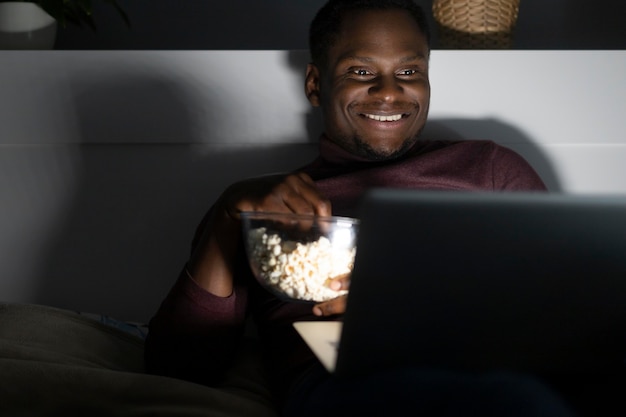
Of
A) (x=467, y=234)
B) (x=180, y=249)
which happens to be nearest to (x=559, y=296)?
(x=467, y=234)

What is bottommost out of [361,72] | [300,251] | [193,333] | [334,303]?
[193,333]

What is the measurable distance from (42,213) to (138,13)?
545mm

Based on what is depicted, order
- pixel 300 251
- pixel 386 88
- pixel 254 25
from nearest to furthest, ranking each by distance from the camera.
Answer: pixel 300 251 < pixel 386 88 < pixel 254 25

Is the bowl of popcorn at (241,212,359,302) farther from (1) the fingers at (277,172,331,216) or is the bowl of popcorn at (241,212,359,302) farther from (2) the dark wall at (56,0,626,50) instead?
(2) the dark wall at (56,0,626,50)

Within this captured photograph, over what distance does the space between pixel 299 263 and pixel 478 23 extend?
83cm

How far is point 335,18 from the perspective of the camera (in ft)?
4.73

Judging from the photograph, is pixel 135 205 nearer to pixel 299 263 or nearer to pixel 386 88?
pixel 386 88

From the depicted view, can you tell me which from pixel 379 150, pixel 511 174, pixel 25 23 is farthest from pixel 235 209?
pixel 25 23

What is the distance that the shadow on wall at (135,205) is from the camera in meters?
1.63

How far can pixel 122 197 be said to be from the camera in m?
1.66

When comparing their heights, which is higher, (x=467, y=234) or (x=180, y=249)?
(x=467, y=234)

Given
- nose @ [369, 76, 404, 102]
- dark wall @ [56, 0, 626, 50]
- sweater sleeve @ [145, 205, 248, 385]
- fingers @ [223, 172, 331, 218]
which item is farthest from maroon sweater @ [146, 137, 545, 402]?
dark wall @ [56, 0, 626, 50]

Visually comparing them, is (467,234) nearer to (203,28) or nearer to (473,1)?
(473,1)

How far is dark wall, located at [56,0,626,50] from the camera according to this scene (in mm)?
1963
